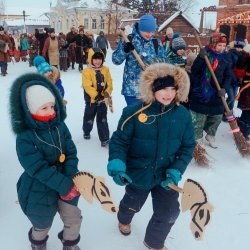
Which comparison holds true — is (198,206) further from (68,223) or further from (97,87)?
(97,87)

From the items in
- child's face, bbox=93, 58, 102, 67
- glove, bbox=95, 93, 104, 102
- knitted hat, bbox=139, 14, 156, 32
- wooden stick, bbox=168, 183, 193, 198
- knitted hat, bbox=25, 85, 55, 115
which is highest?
knitted hat, bbox=139, 14, 156, 32

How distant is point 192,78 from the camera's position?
12.6ft

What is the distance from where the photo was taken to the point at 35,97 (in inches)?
71.3

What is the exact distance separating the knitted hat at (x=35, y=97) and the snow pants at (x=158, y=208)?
0.90m

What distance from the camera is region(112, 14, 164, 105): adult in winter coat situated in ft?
10.8

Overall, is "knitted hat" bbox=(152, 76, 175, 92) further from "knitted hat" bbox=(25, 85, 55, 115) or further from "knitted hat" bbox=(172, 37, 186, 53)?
"knitted hat" bbox=(172, 37, 186, 53)

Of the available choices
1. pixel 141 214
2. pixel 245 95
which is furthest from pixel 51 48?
pixel 141 214

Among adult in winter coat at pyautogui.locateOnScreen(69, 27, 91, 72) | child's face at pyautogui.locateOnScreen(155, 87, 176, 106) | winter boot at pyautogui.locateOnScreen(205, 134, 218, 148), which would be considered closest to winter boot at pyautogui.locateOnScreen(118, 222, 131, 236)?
child's face at pyautogui.locateOnScreen(155, 87, 176, 106)

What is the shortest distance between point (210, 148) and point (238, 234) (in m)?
1.88

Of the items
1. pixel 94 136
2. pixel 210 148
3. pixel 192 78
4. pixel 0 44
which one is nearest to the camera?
pixel 192 78

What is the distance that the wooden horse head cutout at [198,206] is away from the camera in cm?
170

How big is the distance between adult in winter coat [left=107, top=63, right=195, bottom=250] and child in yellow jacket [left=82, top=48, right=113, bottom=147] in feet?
6.44

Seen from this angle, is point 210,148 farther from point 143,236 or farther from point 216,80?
point 143,236

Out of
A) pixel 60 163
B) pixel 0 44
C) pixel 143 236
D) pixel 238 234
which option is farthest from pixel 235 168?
pixel 0 44
